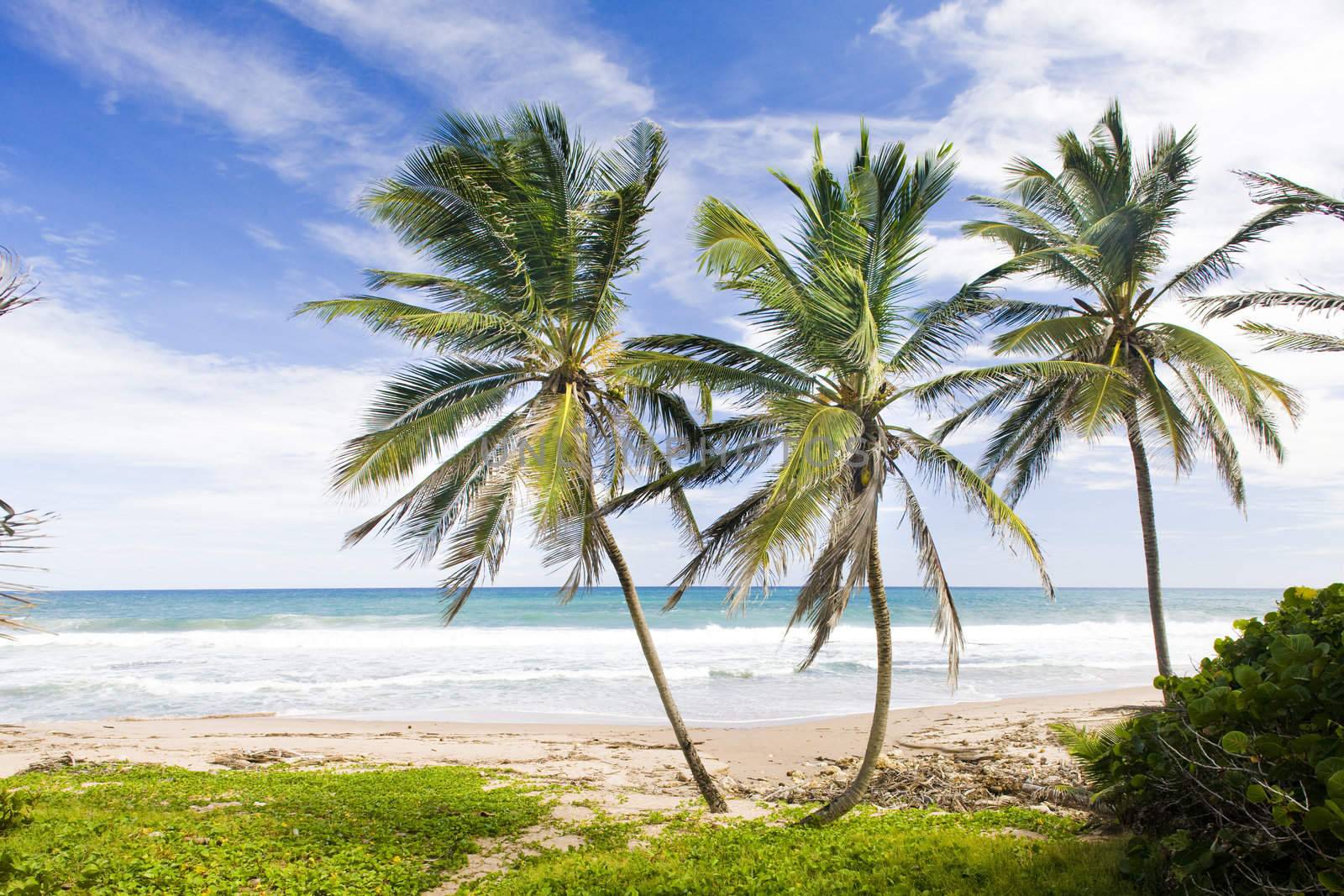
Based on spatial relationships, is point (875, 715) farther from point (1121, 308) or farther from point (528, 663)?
point (528, 663)

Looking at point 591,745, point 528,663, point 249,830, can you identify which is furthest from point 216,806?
point 528,663

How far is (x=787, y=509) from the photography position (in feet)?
23.2

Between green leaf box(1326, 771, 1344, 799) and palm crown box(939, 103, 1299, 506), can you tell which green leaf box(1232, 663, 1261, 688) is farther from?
palm crown box(939, 103, 1299, 506)

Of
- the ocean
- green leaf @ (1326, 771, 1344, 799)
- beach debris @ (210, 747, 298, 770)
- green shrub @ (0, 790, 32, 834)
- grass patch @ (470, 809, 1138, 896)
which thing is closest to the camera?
green leaf @ (1326, 771, 1344, 799)

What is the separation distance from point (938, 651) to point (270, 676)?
22589mm

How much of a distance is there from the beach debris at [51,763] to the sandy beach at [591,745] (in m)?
0.10

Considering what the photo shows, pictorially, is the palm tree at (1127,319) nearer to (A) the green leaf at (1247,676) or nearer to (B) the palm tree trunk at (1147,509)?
(B) the palm tree trunk at (1147,509)

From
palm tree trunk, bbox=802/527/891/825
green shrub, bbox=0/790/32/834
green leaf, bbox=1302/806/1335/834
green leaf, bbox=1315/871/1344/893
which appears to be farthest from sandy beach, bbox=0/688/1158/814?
green leaf, bbox=1302/806/1335/834

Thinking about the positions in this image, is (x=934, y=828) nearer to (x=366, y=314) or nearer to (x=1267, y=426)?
(x=366, y=314)

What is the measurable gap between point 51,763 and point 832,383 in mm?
11812

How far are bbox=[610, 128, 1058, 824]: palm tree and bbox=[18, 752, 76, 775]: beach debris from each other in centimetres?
900

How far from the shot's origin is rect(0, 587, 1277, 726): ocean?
1852 cm

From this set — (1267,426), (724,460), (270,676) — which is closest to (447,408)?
(724,460)

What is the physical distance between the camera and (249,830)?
7086 mm
